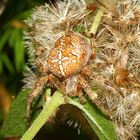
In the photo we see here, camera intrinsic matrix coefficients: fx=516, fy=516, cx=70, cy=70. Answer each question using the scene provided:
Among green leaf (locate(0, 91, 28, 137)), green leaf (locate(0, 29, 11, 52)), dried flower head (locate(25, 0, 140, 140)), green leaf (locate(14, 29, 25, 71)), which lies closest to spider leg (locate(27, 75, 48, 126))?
dried flower head (locate(25, 0, 140, 140))

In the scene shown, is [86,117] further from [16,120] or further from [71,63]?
[16,120]

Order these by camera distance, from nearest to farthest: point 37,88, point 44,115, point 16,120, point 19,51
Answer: point 44,115 → point 37,88 → point 16,120 → point 19,51

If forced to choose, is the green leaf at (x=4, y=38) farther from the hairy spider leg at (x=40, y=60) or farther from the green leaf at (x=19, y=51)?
the hairy spider leg at (x=40, y=60)

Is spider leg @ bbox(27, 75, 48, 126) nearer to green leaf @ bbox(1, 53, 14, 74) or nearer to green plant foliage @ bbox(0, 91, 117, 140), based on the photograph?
green plant foliage @ bbox(0, 91, 117, 140)

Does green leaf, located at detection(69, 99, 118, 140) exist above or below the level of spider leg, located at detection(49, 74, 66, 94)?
below

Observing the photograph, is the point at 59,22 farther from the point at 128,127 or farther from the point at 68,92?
the point at 128,127

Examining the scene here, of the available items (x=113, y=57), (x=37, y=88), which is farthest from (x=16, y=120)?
(x=113, y=57)

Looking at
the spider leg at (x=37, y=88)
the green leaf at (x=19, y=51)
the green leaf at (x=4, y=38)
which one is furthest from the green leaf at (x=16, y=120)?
the green leaf at (x=4, y=38)
